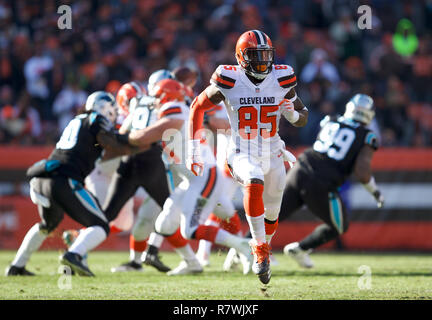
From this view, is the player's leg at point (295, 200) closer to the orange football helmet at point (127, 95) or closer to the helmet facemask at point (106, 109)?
the orange football helmet at point (127, 95)

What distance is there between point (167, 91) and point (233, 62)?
5.46 m

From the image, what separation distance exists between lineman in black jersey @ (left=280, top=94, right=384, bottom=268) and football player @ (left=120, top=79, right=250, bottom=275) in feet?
3.14

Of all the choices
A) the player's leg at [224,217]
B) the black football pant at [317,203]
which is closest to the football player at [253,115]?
the black football pant at [317,203]

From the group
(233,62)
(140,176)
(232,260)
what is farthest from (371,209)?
(140,176)

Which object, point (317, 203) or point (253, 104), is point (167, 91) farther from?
point (317, 203)

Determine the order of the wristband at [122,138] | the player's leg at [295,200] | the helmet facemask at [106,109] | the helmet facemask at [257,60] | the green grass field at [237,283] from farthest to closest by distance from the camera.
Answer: the player's leg at [295,200], the helmet facemask at [106,109], the wristband at [122,138], the helmet facemask at [257,60], the green grass field at [237,283]

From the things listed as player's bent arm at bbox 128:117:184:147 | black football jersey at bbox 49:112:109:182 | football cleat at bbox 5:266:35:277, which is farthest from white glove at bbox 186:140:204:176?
football cleat at bbox 5:266:35:277

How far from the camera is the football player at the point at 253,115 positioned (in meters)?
6.00

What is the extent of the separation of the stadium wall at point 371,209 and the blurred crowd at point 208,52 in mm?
967

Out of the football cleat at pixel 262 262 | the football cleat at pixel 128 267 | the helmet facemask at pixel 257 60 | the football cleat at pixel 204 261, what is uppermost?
the helmet facemask at pixel 257 60

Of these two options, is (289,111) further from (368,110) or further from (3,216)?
(3,216)

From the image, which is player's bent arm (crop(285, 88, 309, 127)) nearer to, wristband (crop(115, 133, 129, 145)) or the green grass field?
the green grass field

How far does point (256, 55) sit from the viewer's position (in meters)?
6.10
